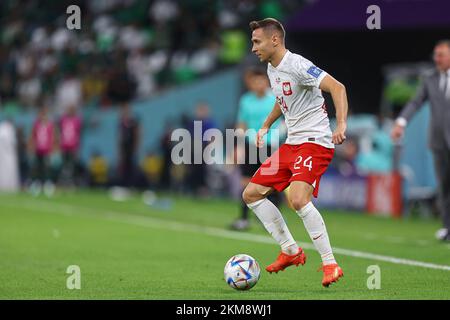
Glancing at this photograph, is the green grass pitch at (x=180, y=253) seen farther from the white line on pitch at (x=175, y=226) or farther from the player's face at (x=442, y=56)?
the player's face at (x=442, y=56)

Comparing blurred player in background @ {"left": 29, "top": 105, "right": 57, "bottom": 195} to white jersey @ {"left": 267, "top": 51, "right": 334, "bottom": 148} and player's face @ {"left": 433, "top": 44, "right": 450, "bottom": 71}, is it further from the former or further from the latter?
white jersey @ {"left": 267, "top": 51, "right": 334, "bottom": 148}

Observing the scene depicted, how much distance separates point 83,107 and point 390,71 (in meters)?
11.8

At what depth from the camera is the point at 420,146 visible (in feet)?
65.8

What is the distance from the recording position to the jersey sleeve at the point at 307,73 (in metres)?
9.11

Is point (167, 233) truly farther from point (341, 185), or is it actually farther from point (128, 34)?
point (128, 34)

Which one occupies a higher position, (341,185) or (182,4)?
(182,4)

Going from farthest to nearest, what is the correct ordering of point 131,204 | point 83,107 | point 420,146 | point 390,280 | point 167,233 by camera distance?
1. point 83,107
2. point 131,204
3. point 420,146
4. point 167,233
5. point 390,280

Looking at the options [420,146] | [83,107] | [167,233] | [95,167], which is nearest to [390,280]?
[167,233]

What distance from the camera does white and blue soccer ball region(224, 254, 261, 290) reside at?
8953 millimetres

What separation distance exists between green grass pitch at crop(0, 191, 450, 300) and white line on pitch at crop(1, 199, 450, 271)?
0.05ft

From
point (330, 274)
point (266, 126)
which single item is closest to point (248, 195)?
point (266, 126)

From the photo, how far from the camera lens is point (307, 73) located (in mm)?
9125

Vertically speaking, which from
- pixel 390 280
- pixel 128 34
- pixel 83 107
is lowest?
pixel 390 280
